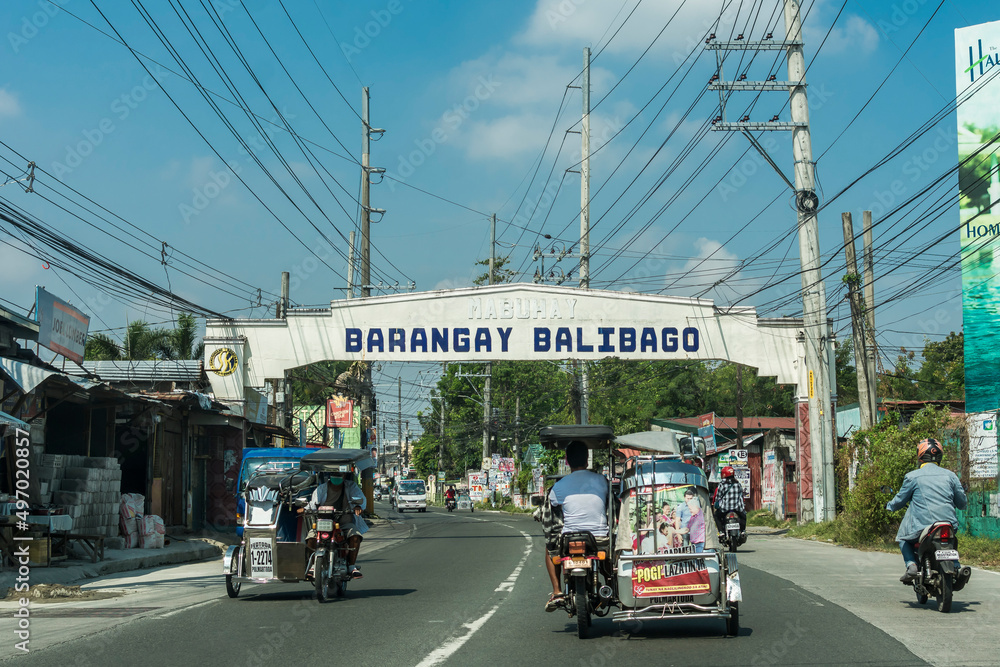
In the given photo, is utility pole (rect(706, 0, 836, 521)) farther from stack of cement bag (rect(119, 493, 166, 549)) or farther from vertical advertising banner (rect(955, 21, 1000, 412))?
stack of cement bag (rect(119, 493, 166, 549))

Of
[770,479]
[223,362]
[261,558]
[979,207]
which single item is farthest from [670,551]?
[770,479]

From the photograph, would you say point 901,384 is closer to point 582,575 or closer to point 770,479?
point 770,479

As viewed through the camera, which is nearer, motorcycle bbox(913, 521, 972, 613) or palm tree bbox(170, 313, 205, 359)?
motorcycle bbox(913, 521, 972, 613)

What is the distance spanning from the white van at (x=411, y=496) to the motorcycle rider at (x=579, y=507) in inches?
2343

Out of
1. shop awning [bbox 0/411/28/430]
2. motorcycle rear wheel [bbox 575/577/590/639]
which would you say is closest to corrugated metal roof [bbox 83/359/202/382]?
shop awning [bbox 0/411/28/430]

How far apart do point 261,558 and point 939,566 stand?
821 cm

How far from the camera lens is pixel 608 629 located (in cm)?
1014

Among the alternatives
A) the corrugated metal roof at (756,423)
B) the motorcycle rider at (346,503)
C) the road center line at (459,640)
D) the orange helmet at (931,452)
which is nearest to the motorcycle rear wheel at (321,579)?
the motorcycle rider at (346,503)

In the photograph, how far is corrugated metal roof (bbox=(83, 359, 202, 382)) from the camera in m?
34.3

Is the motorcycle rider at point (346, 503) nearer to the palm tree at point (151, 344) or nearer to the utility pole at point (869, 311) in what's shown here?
the utility pole at point (869, 311)

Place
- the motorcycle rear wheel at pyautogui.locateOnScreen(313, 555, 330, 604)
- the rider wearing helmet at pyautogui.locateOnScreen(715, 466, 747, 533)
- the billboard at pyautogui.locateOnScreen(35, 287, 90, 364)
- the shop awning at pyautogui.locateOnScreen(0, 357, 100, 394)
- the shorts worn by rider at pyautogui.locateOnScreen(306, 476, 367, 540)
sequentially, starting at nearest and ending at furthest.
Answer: the motorcycle rear wheel at pyautogui.locateOnScreen(313, 555, 330, 604) < the shorts worn by rider at pyautogui.locateOnScreen(306, 476, 367, 540) < the shop awning at pyautogui.locateOnScreen(0, 357, 100, 394) < the billboard at pyautogui.locateOnScreen(35, 287, 90, 364) < the rider wearing helmet at pyautogui.locateOnScreen(715, 466, 747, 533)

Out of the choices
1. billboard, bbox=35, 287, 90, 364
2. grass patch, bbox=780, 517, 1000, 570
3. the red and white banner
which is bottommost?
grass patch, bbox=780, 517, 1000, 570

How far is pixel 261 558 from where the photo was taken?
13.3 metres

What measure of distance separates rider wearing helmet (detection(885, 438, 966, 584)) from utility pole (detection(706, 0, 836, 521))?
15.7 metres
